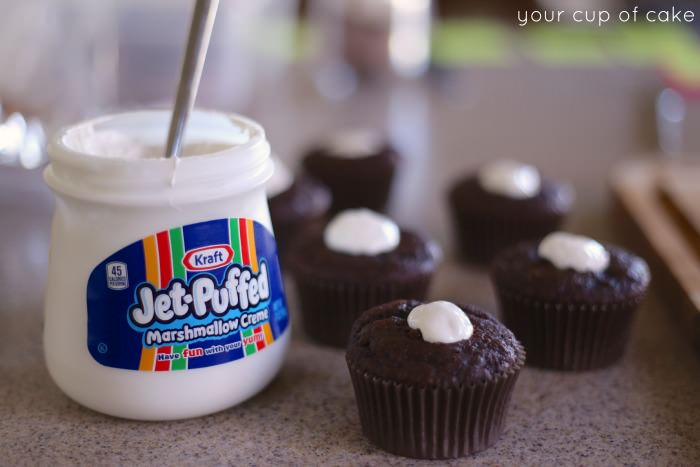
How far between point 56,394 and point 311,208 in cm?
48

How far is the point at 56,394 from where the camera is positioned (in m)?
0.91

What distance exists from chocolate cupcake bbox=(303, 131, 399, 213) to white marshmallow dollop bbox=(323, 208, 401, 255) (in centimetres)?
33

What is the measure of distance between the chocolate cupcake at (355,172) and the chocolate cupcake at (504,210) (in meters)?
0.16

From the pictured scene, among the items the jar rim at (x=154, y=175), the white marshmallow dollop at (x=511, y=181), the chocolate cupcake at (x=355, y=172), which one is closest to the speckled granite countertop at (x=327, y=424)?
the jar rim at (x=154, y=175)

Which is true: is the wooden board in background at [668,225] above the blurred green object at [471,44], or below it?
below

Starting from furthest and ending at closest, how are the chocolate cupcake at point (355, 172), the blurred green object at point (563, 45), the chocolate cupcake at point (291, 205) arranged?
the blurred green object at point (563, 45)
the chocolate cupcake at point (355, 172)
the chocolate cupcake at point (291, 205)

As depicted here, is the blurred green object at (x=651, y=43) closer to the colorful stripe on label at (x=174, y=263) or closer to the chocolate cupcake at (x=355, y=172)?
the chocolate cupcake at (x=355, y=172)

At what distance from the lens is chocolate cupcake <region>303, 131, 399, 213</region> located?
140cm

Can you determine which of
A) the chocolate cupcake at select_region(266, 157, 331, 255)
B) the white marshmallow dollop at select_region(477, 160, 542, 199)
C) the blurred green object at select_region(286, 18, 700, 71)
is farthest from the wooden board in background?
the blurred green object at select_region(286, 18, 700, 71)

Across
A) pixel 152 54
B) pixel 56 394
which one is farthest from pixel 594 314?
pixel 152 54

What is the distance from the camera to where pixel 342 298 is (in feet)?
3.39

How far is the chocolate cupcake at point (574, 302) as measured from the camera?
0.97m

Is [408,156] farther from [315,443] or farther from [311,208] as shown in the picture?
[315,443]

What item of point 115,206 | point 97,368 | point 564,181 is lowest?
point 564,181
